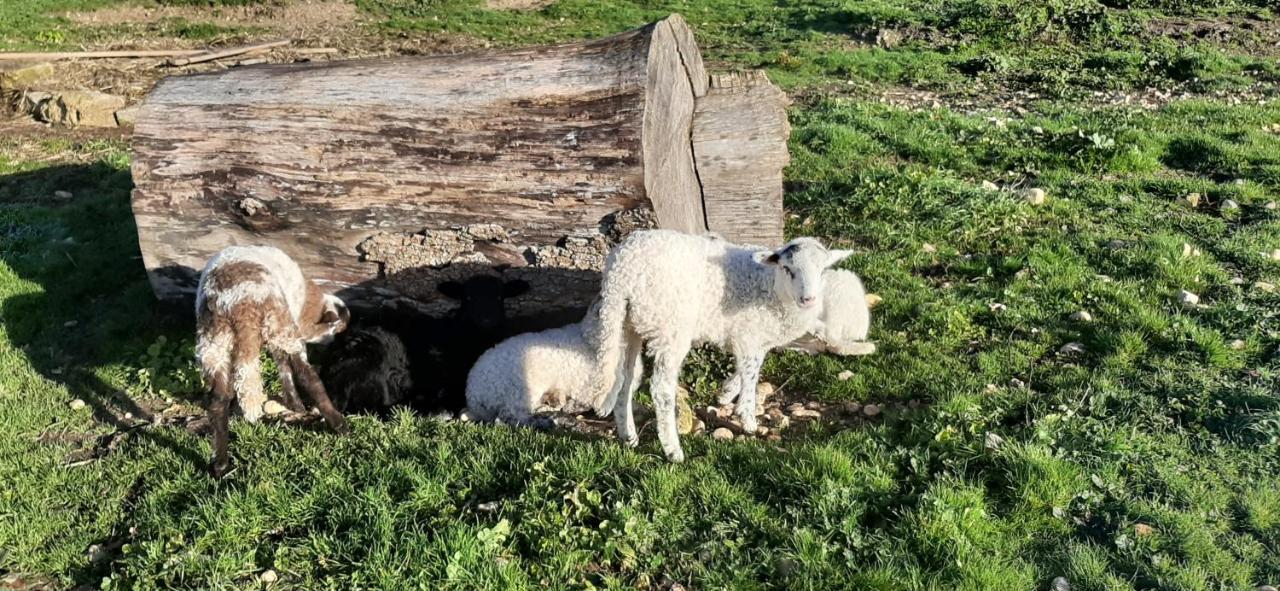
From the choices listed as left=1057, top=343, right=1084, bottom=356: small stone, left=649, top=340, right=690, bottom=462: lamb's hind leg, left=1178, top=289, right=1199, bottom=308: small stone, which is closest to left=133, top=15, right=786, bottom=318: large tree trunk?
left=649, top=340, right=690, bottom=462: lamb's hind leg

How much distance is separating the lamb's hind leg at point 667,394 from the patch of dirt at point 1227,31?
1646 cm

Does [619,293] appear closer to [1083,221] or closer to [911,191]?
[911,191]

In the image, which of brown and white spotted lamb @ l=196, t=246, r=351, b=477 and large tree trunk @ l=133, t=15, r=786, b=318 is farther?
large tree trunk @ l=133, t=15, r=786, b=318

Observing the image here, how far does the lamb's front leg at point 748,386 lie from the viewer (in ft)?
17.4

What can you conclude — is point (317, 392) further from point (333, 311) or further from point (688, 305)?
point (688, 305)

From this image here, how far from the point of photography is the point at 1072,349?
588 centimetres

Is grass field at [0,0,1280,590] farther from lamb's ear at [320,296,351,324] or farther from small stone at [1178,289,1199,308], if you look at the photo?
lamb's ear at [320,296,351,324]

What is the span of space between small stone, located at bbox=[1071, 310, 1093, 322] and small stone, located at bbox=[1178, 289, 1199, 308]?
2.43 feet

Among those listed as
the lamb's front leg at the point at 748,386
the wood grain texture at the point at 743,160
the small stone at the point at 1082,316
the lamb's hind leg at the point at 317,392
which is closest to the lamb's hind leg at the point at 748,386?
the lamb's front leg at the point at 748,386

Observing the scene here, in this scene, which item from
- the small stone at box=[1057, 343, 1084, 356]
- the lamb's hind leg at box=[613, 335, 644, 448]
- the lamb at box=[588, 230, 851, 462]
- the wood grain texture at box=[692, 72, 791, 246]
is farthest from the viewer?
the wood grain texture at box=[692, 72, 791, 246]

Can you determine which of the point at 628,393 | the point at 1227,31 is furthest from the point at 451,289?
the point at 1227,31

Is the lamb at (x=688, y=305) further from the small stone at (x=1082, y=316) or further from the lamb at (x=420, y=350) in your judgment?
the small stone at (x=1082, y=316)

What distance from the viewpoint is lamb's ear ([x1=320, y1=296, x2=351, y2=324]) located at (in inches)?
231

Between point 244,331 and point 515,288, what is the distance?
77.9 inches
